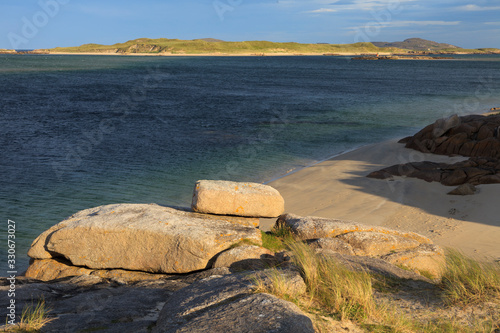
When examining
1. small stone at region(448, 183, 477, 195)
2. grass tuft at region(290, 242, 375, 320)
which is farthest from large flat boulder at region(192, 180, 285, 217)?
small stone at region(448, 183, 477, 195)

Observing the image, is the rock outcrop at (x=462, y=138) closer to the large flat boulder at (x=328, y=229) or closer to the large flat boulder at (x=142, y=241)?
the large flat boulder at (x=328, y=229)

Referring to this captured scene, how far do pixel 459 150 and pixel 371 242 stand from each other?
13404mm

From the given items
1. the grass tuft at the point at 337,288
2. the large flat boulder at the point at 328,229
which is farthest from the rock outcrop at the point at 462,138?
the grass tuft at the point at 337,288

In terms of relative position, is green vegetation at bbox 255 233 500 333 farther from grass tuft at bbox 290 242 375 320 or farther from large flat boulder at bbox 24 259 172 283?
large flat boulder at bbox 24 259 172 283

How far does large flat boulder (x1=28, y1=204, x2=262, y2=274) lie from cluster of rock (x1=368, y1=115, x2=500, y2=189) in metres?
10.5

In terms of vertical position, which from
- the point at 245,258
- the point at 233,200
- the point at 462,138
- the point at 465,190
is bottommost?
the point at 465,190

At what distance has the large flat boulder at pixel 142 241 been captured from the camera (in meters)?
8.79

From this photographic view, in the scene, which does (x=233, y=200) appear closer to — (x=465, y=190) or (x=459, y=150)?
(x=465, y=190)

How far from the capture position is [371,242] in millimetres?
9664

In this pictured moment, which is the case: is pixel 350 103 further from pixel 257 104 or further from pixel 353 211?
pixel 353 211

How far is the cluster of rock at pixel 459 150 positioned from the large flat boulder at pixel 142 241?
10521 mm

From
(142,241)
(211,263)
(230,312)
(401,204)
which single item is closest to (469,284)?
(230,312)

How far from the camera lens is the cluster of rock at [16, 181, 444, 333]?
5.79 metres

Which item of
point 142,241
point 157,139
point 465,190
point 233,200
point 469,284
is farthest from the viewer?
point 157,139
